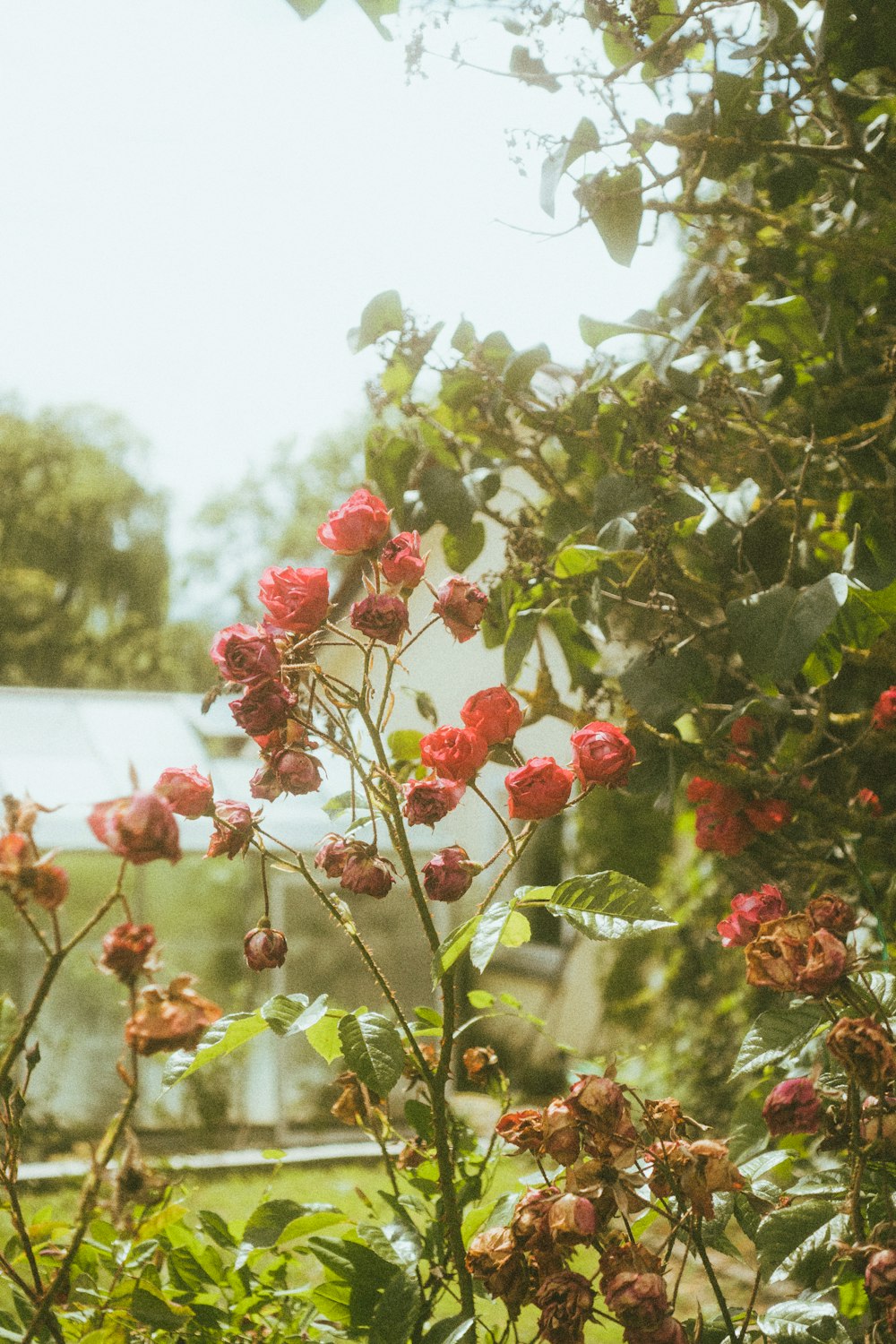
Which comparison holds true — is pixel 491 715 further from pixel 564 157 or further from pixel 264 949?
pixel 564 157

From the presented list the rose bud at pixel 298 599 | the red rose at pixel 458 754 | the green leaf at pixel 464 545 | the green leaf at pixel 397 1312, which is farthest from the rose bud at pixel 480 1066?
the green leaf at pixel 464 545

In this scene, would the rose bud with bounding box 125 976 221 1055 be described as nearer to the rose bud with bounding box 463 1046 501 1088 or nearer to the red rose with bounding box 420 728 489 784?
the red rose with bounding box 420 728 489 784

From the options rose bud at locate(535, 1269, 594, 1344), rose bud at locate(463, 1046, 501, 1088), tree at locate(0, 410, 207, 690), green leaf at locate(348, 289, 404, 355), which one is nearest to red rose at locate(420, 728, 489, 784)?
rose bud at locate(535, 1269, 594, 1344)

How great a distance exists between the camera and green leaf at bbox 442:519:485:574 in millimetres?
1438

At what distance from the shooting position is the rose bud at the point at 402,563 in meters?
0.81

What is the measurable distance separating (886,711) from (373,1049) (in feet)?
2.68

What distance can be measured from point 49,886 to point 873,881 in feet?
4.08

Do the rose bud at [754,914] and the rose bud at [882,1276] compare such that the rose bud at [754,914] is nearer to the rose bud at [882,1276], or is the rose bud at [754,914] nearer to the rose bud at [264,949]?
the rose bud at [882,1276]

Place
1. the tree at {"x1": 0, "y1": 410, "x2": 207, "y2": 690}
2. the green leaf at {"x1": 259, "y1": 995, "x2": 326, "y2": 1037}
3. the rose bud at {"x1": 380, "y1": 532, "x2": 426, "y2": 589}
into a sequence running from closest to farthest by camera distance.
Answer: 1. the green leaf at {"x1": 259, "y1": 995, "x2": 326, "y2": 1037}
2. the rose bud at {"x1": 380, "y1": 532, "x2": 426, "y2": 589}
3. the tree at {"x1": 0, "y1": 410, "x2": 207, "y2": 690}

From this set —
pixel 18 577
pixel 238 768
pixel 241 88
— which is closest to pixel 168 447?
pixel 18 577

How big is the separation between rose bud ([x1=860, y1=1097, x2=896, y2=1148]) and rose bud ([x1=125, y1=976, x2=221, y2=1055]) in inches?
18.4

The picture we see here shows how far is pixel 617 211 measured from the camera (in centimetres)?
118

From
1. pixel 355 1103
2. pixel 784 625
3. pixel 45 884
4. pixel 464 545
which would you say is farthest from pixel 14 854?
pixel 464 545

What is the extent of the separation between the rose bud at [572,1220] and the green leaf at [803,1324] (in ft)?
0.51
